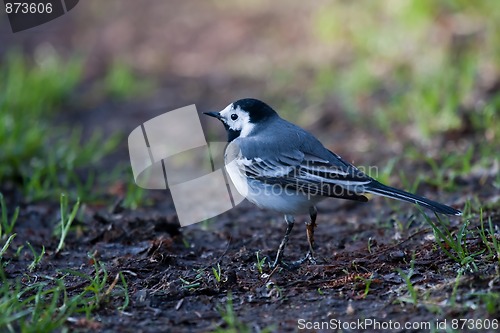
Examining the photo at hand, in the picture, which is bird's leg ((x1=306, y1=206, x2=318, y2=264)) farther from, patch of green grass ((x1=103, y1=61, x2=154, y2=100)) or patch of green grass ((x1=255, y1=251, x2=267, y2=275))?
patch of green grass ((x1=103, y1=61, x2=154, y2=100))

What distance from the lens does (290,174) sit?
4512 millimetres

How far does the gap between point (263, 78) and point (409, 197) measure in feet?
20.5

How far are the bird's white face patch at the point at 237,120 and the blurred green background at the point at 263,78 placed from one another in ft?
4.34

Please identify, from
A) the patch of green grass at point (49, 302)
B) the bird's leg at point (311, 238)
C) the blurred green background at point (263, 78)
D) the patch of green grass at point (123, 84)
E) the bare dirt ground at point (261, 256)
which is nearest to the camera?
the patch of green grass at point (49, 302)

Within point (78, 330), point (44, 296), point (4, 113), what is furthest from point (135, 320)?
point (4, 113)

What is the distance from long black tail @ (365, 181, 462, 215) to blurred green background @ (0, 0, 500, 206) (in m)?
1.73

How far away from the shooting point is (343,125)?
8.13 meters

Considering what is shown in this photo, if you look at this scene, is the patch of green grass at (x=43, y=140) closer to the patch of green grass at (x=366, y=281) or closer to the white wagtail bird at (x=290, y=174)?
the white wagtail bird at (x=290, y=174)

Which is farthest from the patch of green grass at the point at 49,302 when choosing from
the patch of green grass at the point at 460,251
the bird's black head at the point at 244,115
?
the patch of green grass at the point at 460,251

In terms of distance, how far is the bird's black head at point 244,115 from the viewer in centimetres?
506

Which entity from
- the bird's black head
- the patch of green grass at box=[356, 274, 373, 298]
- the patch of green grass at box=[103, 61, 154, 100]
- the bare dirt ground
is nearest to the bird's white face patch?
the bird's black head

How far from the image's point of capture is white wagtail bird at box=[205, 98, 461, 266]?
4324mm

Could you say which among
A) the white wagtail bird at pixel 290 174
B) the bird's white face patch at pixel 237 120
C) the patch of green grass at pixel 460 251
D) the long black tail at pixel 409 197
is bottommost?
the patch of green grass at pixel 460 251

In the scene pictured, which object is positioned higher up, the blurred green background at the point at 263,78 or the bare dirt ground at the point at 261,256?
the blurred green background at the point at 263,78
